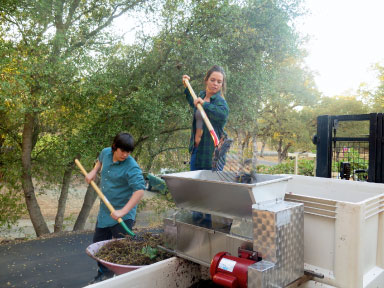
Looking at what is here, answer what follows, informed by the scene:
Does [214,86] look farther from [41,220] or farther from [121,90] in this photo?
[41,220]

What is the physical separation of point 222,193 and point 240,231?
0.76 feet

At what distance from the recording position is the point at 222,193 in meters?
1.63

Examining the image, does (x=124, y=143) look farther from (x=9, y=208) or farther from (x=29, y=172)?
(x=9, y=208)

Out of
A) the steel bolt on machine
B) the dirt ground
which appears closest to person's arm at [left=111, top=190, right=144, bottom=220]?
the steel bolt on machine

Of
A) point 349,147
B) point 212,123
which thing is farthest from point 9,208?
point 349,147

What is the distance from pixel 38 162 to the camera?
799cm

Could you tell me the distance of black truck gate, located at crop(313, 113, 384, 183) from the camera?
3.29 metres

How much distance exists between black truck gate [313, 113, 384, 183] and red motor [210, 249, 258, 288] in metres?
2.31

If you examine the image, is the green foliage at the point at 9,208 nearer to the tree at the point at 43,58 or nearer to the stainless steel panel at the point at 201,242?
the tree at the point at 43,58

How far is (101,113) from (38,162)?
2.40 meters

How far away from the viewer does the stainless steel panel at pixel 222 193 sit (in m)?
1.52

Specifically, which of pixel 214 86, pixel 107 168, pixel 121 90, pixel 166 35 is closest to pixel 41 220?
pixel 121 90

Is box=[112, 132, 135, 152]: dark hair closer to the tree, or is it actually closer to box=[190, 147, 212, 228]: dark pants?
box=[190, 147, 212, 228]: dark pants

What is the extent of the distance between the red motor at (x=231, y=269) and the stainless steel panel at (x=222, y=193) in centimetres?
22
